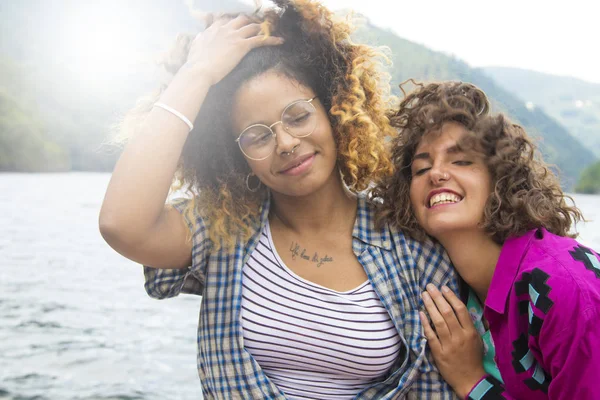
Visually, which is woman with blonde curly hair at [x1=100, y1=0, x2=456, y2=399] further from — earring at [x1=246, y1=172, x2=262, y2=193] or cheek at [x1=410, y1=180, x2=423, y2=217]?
cheek at [x1=410, y1=180, x2=423, y2=217]

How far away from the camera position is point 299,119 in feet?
6.83

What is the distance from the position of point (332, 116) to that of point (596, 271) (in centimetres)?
107

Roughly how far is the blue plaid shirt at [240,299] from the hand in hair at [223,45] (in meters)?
0.57

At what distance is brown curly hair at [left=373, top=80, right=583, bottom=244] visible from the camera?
204 centimetres

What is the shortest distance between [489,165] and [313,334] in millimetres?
906

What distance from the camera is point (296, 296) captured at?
2.12m

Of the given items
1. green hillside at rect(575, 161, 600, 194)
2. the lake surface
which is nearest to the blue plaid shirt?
the lake surface

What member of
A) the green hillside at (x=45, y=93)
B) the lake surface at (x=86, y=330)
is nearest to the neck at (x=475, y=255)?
the lake surface at (x=86, y=330)

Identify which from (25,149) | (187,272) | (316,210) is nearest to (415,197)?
(316,210)

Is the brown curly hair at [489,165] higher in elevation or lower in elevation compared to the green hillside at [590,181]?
higher

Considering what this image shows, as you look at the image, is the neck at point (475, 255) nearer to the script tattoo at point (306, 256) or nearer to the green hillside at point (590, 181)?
the script tattoo at point (306, 256)

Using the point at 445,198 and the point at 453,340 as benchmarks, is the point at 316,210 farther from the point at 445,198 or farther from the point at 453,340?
the point at 453,340

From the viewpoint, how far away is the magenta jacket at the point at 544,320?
1.62m

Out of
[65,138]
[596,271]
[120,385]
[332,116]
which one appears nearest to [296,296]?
[332,116]
